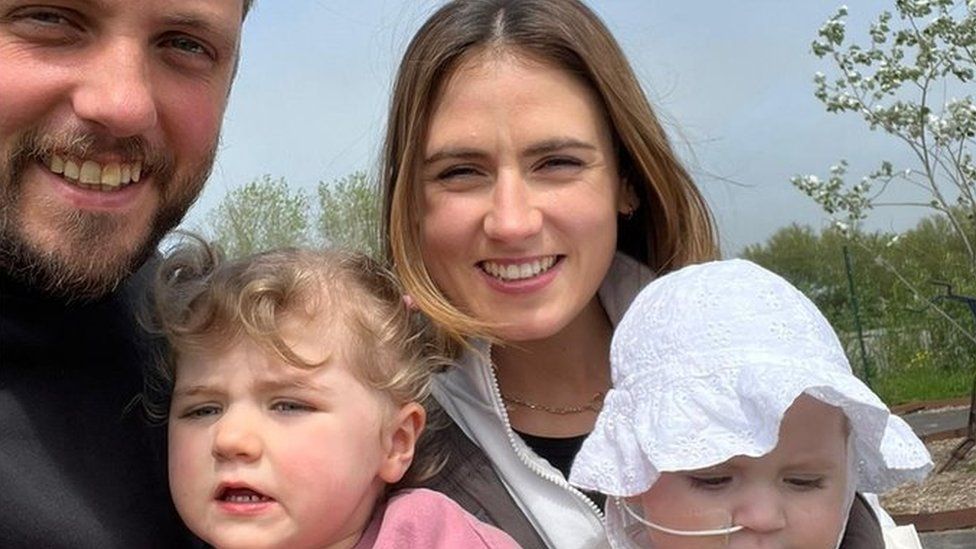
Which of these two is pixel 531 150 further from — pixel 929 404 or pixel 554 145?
pixel 929 404

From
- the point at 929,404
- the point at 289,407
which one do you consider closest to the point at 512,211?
the point at 289,407

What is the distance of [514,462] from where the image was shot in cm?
254

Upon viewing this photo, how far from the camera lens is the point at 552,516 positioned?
2453 mm

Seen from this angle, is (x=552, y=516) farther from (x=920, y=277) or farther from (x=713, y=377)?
(x=920, y=277)

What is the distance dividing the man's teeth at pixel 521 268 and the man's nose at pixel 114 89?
2.57 feet

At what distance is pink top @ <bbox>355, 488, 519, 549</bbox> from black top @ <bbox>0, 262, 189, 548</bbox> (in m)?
0.38

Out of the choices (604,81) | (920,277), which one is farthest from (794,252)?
(604,81)

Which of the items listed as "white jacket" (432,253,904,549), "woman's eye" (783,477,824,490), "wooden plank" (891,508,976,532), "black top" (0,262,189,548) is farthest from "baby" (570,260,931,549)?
"wooden plank" (891,508,976,532)

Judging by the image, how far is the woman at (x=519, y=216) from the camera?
249 centimetres

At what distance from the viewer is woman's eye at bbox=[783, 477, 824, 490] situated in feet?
6.72

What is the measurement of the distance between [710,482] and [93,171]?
1.24m

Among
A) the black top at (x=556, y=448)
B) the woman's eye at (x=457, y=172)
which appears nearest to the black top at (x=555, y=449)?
the black top at (x=556, y=448)

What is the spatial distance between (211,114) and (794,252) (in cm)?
1471

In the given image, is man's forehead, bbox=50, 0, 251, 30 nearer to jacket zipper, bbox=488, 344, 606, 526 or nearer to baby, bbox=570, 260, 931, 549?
jacket zipper, bbox=488, 344, 606, 526
